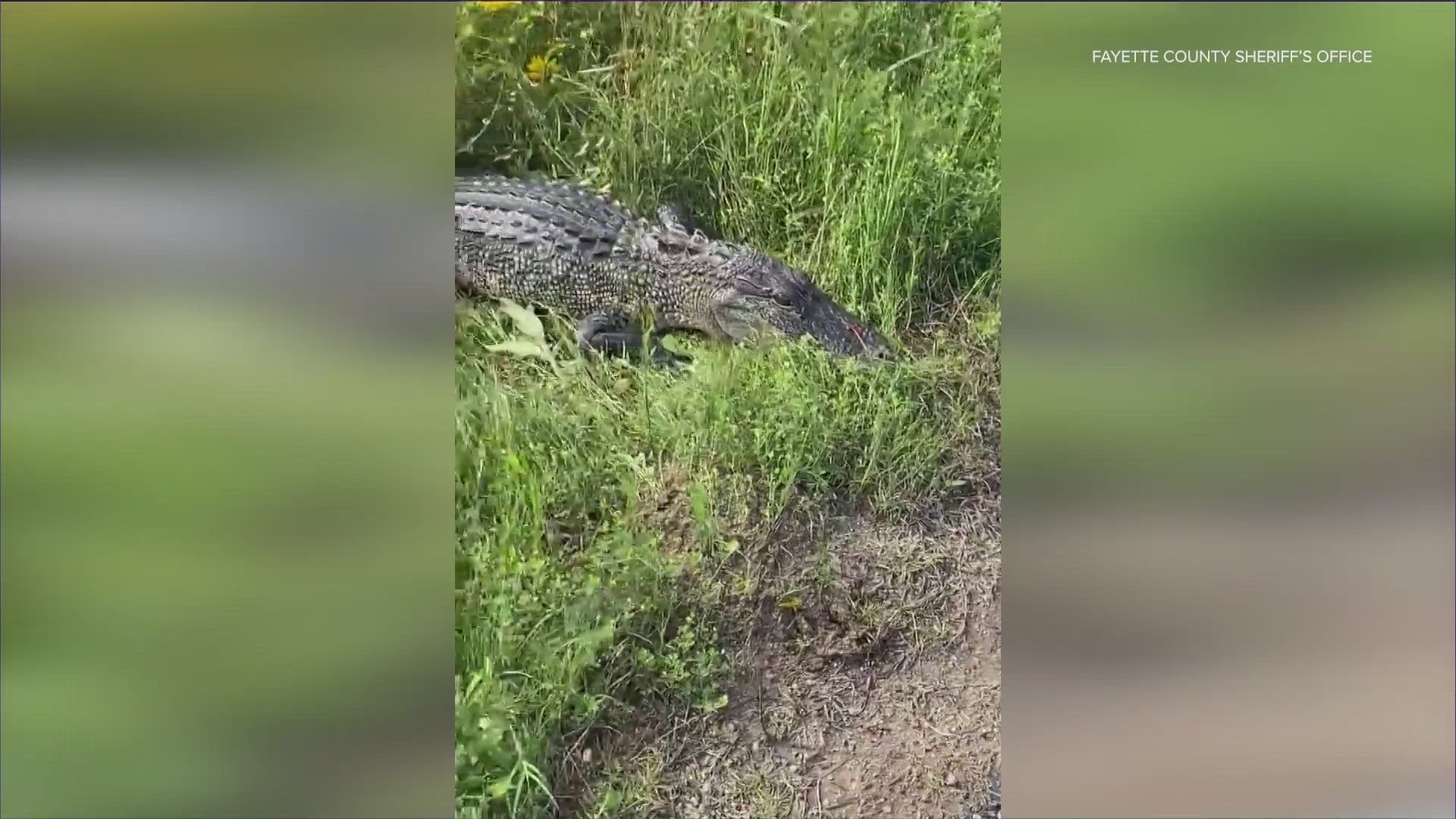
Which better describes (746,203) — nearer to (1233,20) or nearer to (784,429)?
(784,429)

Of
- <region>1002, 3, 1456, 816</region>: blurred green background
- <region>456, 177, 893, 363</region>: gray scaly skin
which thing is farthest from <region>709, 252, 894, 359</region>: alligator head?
<region>1002, 3, 1456, 816</region>: blurred green background

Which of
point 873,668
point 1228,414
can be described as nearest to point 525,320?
point 873,668

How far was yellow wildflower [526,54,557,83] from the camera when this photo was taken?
1.38 meters

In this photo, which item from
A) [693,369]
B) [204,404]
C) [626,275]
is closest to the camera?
[204,404]

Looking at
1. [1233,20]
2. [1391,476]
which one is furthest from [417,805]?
[1233,20]

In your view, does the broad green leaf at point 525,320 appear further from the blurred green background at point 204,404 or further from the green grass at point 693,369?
the blurred green background at point 204,404

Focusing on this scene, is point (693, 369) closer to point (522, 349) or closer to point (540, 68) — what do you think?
point (522, 349)

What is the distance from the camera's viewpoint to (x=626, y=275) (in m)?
1.59

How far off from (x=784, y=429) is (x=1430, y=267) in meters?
1.09

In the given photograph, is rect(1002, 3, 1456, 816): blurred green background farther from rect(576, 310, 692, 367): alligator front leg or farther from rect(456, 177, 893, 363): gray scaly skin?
rect(576, 310, 692, 367): alligator front leg

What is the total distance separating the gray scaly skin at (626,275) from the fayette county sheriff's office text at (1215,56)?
1.93 ft

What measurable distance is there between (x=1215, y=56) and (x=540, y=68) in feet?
3.58

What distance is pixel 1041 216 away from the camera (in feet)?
4.58

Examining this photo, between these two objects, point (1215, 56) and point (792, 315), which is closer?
point (1215, 56)
